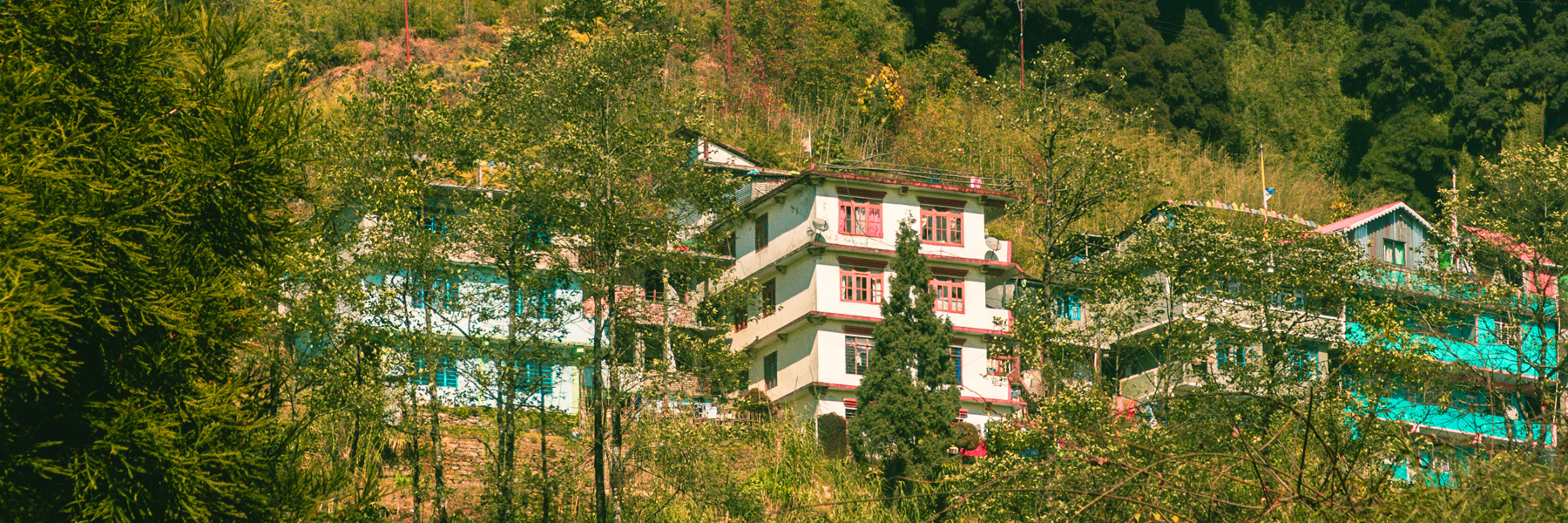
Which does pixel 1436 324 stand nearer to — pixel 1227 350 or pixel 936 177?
pixel 1227 350

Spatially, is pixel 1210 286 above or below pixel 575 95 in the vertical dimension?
below

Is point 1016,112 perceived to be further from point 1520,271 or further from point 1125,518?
point 1125,518

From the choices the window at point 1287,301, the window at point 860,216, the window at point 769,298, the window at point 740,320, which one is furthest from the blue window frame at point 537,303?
the window at point 1287,301

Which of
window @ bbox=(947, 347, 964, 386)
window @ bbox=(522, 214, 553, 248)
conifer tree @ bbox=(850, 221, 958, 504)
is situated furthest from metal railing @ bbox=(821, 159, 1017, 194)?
window @ bbox=(522, 214, 553, 248)

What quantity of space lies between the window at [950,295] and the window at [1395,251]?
46.3 ft

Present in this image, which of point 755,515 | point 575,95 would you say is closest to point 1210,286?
point 755,515

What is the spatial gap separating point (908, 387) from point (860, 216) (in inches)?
351

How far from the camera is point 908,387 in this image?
1313 inches

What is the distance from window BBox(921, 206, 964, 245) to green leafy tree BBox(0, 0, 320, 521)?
3291 centimetres

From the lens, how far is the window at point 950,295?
41.1 metres

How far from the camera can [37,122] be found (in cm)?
844

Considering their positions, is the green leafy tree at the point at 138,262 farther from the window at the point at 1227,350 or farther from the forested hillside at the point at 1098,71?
the forested hillside at the point at 1098,71

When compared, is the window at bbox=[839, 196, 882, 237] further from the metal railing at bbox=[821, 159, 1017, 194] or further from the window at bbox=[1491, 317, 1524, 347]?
the window at bbox=[1491, 317, 1524, 347]

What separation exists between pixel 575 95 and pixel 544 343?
515 centimetres
